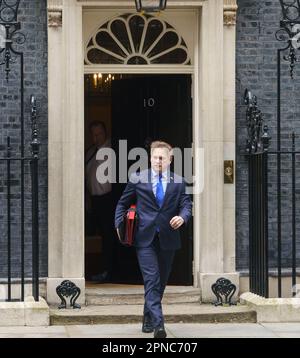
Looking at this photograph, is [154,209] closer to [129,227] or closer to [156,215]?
[156,215]

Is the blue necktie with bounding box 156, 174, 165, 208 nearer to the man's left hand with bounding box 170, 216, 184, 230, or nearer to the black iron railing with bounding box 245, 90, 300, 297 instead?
the man's left hand with bounding box 170, 216, 184, 230

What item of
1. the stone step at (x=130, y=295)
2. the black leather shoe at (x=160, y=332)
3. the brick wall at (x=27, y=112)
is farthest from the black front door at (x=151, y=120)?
the black leather shoe at (x=160, y=332)

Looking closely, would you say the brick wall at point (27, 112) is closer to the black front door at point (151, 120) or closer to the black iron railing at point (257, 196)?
the black front door at point (151, 120)

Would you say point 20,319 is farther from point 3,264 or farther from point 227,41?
point 227,41

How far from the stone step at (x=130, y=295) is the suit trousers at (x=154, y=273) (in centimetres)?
165

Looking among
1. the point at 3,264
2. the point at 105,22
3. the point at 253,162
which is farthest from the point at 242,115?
the point at 3,264

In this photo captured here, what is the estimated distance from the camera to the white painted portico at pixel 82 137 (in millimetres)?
11562

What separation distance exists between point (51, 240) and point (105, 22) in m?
2.41

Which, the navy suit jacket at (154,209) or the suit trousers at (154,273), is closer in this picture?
the suit trousers at (154,273)

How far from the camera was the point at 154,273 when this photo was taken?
987cm

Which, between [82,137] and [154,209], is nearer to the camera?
[154,209]

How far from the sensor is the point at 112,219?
515 inches

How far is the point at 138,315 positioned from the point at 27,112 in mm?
2410

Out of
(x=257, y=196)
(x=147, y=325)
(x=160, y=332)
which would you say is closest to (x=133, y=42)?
(x=257, y=196)
